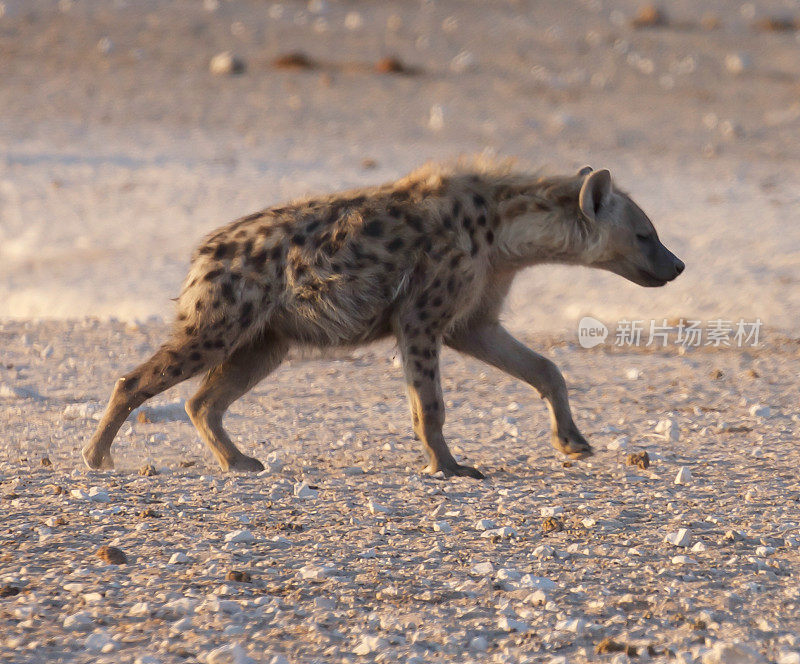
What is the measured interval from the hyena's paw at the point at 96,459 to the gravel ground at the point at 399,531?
1.5 inches

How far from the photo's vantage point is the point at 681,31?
12.8 meters

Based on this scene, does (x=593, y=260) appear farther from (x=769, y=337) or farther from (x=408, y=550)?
(x=769, y=337)

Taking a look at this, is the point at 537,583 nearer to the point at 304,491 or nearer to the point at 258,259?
the point at 304,491

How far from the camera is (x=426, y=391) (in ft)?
12.8

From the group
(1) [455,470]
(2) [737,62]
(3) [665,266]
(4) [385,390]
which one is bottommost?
(4) [385,390]

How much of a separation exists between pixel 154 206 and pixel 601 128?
3.64m

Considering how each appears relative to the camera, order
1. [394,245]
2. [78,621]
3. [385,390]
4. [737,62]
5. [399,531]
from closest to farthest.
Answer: [78,621]
[399,531]
[394,245]
[385,390]
[737,62]

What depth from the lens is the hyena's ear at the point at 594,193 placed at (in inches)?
161

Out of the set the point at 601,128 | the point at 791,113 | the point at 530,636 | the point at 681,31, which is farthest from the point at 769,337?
the point at 681,31

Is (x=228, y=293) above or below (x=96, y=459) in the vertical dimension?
above

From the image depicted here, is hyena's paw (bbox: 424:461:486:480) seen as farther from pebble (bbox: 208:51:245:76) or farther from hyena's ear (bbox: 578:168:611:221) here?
pebble (bbox: 208:51:245:76)

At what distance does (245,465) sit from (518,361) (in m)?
0.90

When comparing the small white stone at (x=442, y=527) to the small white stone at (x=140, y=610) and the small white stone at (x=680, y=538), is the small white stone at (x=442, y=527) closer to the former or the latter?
the small white stone at (x=680, y=538)

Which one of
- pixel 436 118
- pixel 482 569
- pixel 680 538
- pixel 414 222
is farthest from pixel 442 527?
pixel 436 118
